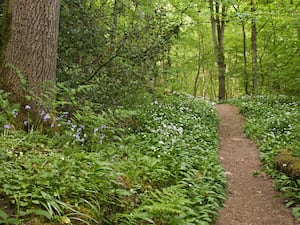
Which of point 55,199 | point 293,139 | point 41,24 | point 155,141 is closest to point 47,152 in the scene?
point 55,199

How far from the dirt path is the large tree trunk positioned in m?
3.95

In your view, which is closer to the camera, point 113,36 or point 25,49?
point 25,49

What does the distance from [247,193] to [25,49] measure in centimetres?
511

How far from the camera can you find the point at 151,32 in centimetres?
891

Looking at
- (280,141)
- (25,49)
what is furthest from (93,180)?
(280,141)

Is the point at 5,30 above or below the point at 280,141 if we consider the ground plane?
above

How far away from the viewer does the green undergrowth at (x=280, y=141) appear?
19.8 feet

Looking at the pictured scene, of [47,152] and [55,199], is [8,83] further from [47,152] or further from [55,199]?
[55,199]

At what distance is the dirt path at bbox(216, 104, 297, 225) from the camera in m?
5.12

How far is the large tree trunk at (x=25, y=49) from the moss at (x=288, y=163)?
5.18 metres

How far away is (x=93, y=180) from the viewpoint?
145 inches

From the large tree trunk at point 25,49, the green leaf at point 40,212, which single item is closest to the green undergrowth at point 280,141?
the green leaf at point 40,212

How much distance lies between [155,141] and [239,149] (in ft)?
11.7

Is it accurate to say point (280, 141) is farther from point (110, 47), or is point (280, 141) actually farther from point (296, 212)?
point (110, 47)
